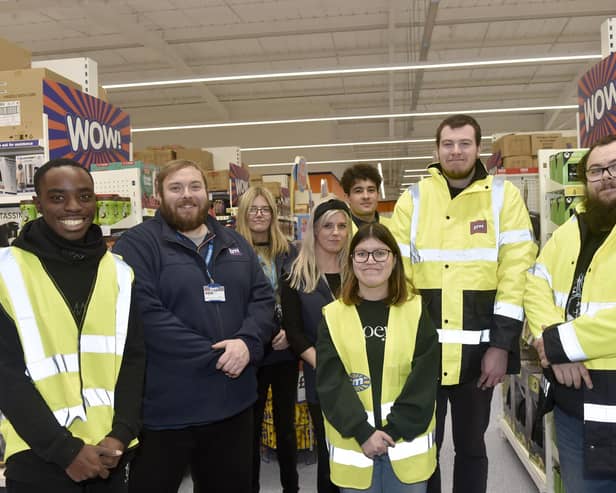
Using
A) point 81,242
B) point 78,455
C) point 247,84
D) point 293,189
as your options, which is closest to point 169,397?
point 78,455

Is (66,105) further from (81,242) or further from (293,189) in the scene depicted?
(293,189)

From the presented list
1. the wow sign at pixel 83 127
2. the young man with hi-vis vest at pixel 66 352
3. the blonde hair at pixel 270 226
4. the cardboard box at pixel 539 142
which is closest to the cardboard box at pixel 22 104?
the wow sign at pixel 83 127

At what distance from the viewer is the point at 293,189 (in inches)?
224

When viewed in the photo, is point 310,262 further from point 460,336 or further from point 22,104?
point 22,104

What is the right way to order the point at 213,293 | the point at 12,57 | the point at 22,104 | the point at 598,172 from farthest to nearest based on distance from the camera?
the point at 12,57 → the point at 22,104 → the point at 213,293 → the point at 598,172

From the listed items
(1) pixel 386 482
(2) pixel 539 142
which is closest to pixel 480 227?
(1) pixel 386 482

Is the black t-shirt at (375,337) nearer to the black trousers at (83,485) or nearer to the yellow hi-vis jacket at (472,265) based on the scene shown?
the yellow hi-vis jacket at (472,265)

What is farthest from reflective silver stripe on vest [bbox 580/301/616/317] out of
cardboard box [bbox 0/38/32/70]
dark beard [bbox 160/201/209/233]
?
cardboard box [bbox 0/38/32/70]

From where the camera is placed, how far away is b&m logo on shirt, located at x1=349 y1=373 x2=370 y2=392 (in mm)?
1970

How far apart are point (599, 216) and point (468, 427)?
1.02 m

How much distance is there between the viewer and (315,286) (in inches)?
96.8

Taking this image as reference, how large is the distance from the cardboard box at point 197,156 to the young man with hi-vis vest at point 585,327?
218 inches

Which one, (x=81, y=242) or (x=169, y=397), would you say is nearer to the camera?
(x=81, y=242)

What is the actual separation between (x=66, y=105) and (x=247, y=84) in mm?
9345
